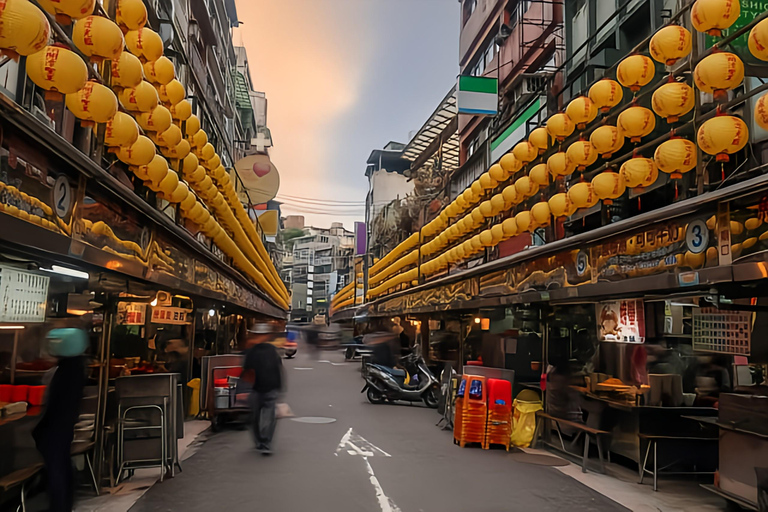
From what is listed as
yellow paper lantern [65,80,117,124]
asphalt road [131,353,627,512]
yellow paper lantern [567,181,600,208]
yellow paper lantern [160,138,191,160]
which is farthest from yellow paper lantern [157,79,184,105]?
yellow paper lantern [567,181,600,208]

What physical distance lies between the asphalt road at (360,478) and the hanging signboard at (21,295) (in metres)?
2.84

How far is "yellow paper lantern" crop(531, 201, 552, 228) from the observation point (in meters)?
12.4

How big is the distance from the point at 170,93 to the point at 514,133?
45.0 feet

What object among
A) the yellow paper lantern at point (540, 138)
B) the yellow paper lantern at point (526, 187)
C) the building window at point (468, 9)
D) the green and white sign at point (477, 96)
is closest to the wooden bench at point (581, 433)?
the yellow paper lantern at point (526, 187)

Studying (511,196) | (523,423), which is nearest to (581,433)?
(523,423)

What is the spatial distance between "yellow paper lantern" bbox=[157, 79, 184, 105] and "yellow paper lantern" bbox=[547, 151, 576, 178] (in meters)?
6.93

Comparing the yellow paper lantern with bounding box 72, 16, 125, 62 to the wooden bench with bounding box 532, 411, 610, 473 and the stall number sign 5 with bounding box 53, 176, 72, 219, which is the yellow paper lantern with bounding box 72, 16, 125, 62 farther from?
the wooden bench with bounding box 532, 411, 610, 473

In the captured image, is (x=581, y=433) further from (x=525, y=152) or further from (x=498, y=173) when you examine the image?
(x=498, y=173)

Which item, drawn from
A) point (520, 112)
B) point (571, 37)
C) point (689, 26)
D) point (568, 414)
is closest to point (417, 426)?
point (568, 414)

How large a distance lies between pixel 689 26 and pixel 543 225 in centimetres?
465

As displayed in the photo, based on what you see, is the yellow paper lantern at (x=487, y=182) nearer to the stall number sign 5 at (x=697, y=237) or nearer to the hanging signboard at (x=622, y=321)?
the hanging signboard at (x=622, y=321)

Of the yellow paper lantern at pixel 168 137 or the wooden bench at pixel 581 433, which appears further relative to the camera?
the wooden bench at pixel 581 433

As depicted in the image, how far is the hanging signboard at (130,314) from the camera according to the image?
13.2m

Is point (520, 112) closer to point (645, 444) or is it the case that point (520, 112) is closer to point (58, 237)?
Result: point (645, 444)
